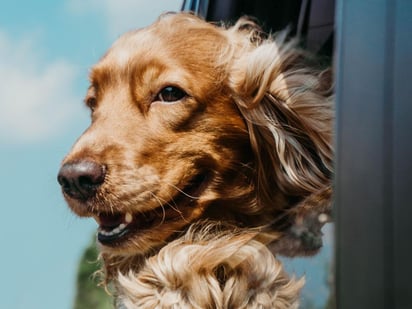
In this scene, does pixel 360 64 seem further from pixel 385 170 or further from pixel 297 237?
pixel 297 237

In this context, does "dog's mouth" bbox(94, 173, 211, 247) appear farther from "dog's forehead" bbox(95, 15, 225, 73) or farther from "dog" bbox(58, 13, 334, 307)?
"dog's forehead" bbox(95, 15, 225, 73)

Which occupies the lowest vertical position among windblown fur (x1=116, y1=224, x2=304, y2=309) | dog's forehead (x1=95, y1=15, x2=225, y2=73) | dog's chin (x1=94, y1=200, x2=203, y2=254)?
windblown fur (x1=116, y1=224, x2=304, y2=309)

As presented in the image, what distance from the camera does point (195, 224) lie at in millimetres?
2865

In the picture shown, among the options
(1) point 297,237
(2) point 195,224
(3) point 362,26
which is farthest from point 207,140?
(3) point 362,26

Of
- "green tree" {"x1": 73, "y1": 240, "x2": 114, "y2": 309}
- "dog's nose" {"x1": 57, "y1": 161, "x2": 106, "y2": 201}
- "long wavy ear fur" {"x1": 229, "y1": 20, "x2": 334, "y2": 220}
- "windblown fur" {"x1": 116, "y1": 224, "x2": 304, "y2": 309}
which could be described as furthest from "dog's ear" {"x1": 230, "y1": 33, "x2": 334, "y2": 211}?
"green tree" {"x1": 73, "y1": 240, "x2": 114, "y2": 309}

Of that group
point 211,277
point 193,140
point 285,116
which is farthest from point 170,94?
point 211,277

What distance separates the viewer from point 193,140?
2848mm

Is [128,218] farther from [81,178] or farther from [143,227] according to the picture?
[81,178]

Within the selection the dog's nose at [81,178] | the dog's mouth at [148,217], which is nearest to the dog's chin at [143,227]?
the dog's mouth at [148,217]

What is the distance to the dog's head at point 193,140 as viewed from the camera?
2750 mm

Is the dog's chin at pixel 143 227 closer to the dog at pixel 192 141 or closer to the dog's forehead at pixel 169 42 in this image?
the dog at pixel 192 141

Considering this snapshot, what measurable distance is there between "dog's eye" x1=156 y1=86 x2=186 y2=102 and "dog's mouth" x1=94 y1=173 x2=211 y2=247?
267 millimetres

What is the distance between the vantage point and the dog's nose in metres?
2.66

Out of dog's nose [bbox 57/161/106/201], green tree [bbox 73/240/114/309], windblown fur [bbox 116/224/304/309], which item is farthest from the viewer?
green tree [bbox 73/240/114/309]
